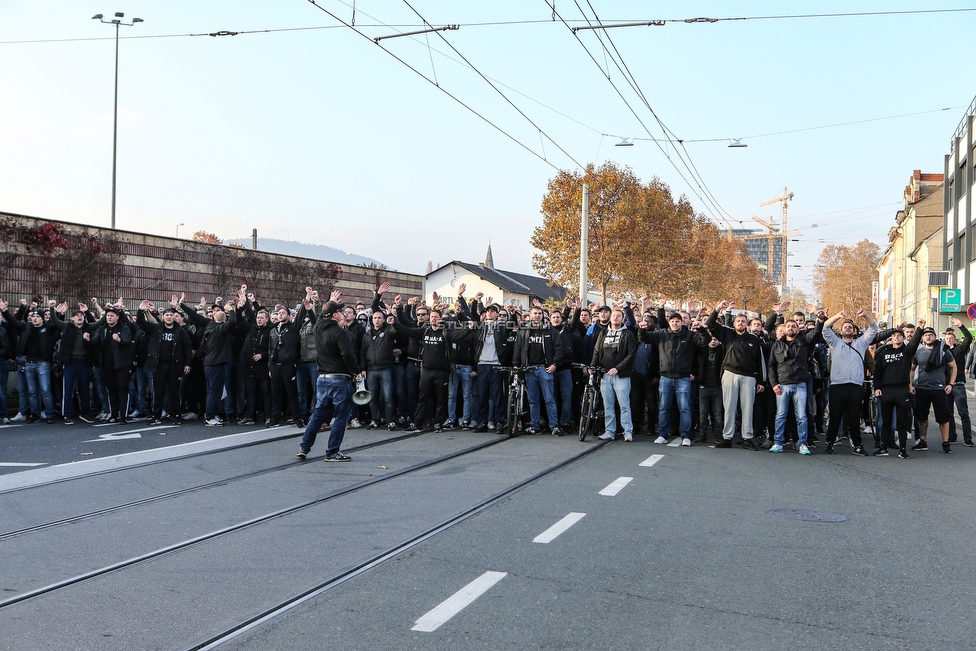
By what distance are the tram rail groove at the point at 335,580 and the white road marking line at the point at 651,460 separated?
2273 mm

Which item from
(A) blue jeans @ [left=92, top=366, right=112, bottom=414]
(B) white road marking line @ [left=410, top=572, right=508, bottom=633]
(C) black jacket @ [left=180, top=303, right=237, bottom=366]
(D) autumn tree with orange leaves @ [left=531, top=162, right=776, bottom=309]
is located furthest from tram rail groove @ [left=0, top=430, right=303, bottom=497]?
(D) autumn tree with orange leaves @ [left=531, top=162, right=776, bottom=309]

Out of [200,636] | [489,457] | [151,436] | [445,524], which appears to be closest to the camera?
[200,636]

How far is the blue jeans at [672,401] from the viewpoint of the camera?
1273cm

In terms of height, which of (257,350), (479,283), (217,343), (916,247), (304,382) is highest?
(916,247)

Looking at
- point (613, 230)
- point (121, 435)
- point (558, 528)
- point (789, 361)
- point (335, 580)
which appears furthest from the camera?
point (613, 230)

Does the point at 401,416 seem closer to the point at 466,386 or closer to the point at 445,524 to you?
the point at 466,386

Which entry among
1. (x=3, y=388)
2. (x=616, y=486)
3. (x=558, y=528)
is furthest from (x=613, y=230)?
(x=558, y=528)

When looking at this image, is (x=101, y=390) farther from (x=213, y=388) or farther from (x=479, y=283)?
(x=479, y=283)

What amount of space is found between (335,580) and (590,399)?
8.12 metres

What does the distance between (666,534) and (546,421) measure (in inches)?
289

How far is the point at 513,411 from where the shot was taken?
13.4 meters

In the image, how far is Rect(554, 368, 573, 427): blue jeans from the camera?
13.7 metres

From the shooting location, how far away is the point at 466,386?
13.9 metres

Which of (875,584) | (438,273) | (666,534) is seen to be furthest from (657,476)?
(438,273)
